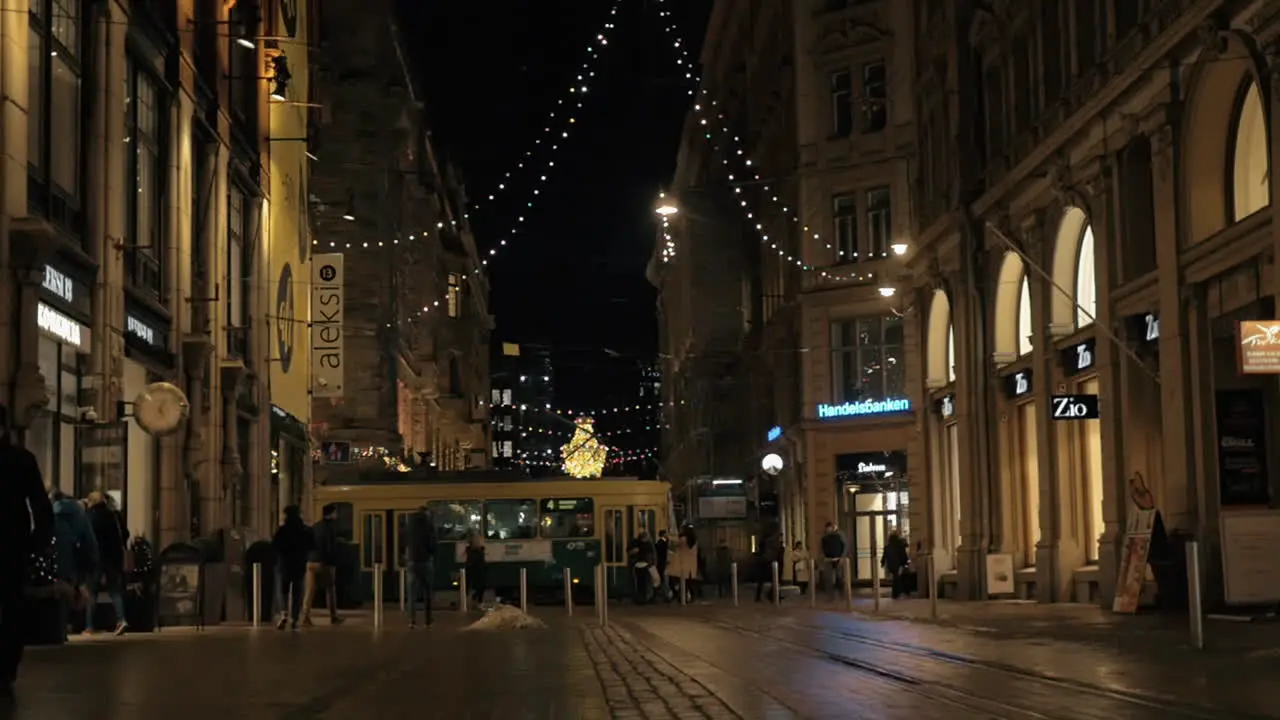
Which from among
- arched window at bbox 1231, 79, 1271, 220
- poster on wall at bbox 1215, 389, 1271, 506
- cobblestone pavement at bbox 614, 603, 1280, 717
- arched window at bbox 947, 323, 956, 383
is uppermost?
arched window at bbox 1231, 79, 1271, 220

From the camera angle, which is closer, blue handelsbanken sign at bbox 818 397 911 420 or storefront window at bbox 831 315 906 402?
blue handelsbanken sign at bbox 818 397 911 420

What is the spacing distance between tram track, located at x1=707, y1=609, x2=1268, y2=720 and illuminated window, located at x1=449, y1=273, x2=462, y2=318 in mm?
83682

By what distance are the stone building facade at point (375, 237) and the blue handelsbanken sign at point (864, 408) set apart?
49.7ft

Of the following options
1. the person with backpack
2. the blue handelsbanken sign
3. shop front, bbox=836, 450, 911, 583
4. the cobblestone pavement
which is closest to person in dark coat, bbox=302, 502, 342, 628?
the cobblestone pavement

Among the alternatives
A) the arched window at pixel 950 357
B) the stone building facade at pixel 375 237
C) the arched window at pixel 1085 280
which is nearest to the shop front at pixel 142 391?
the arched window at pixel 1085 280

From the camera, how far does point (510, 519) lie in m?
47.0

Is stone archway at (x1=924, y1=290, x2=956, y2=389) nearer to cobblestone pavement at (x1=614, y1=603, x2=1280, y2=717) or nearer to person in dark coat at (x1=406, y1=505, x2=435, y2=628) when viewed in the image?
person in dark coat at (x1=406, y1=505, x2=435, y2=628)

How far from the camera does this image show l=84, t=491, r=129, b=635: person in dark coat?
24.3 m

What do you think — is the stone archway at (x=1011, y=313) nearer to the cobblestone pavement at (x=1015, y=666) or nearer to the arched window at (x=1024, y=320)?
the arched window at (x=1024, y=320)

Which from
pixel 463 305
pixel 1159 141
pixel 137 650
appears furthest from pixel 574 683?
pixel 463 305

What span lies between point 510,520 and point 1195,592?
101 ft

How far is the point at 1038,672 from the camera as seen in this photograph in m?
15.5

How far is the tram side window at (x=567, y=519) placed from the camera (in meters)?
46.9

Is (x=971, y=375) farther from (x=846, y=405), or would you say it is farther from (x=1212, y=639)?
(x=1212, y=639)
